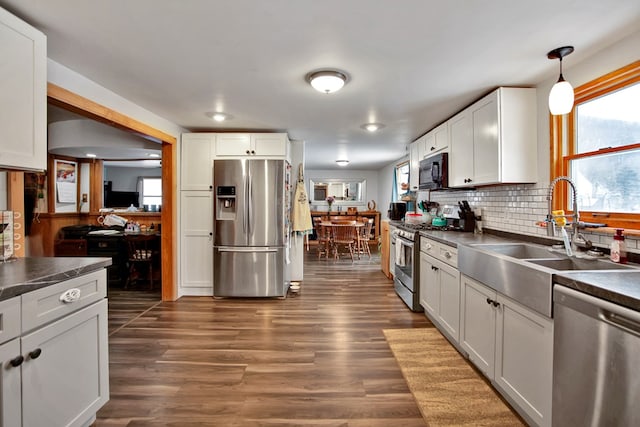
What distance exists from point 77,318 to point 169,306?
2.24m

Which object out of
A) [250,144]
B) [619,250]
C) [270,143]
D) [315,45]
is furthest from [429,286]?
[250,144]

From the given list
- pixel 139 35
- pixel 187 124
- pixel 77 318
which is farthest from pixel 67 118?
pixel 77 318

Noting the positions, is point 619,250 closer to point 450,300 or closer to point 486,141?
point 450,300

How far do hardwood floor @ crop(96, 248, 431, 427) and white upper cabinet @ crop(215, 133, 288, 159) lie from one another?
183cm

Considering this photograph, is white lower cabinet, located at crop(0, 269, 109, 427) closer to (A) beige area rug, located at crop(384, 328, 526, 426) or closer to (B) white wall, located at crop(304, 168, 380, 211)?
(A) beige area rug, located at crop(384, 328, 526, 426)

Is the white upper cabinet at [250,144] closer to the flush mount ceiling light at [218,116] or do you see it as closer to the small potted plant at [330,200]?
the flush mount ceiling light at [218,116]

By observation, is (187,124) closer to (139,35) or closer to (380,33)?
(139,35)

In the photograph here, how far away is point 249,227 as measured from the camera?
365 centimetres

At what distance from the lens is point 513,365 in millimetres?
1644

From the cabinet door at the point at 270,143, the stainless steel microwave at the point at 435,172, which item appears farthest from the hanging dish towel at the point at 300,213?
the stainless steel microwave at the point at 435,172

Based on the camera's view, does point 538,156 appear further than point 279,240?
No

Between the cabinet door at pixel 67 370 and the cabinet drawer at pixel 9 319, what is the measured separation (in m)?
0.06

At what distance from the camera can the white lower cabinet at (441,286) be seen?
2.40 m

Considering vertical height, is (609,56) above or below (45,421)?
above
